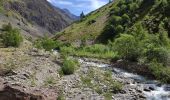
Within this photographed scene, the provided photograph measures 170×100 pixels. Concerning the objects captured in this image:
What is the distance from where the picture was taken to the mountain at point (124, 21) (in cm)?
12675

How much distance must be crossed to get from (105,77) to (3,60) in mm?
13167

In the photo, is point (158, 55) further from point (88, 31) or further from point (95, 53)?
point (88, 31)

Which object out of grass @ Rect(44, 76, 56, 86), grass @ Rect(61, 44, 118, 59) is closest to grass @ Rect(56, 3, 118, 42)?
grass @ Rect(61, 44, 118, 59)

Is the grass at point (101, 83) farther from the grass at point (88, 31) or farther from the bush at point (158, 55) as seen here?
the grass at point (88, 31)

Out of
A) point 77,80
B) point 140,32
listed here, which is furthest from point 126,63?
point 77,80

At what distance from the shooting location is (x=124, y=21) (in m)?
156

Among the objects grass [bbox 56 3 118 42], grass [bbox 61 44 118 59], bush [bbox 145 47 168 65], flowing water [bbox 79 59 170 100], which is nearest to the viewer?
flowing water [bbox 79 59 170 100]

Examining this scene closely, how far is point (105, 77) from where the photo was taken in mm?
50781

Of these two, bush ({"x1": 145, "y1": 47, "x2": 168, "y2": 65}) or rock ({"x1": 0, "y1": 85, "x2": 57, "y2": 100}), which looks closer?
rock ({"x1": 0, "y1": 85, "x2": 57, "y2": 100})

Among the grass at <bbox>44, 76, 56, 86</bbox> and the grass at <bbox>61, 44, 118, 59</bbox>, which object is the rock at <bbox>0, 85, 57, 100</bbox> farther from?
the grass at <bbox>61, 44, 118, 59</bbox>

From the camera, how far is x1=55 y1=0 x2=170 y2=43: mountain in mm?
126750

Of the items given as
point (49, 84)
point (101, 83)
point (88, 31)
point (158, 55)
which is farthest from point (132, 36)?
point (88, 31)

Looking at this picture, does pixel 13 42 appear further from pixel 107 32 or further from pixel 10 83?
pixel 107 32

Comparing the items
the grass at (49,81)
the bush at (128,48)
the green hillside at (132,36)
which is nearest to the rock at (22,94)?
the grass at (49,81)
